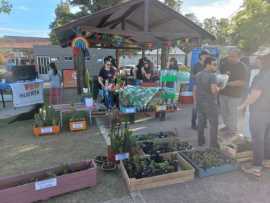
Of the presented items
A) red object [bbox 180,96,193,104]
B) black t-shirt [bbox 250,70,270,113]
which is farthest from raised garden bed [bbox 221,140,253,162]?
red object [bbox 180,96,193,104]

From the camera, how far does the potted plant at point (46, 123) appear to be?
425cm

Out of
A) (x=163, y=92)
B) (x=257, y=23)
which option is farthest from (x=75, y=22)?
(x=257, y=23)

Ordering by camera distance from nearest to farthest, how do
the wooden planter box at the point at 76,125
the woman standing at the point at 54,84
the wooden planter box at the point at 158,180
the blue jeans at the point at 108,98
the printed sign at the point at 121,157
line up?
1. the wooden planter box at the point at 158,180
2. the printed sign at the point at 121,157
3. the wooden planter box at the point at 76,125
4. the blue jeans at the point at 108,98
5. the woman standing at the point at 54,84

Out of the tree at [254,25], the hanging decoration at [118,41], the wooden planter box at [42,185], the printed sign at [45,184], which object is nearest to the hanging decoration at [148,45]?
the hanging decoration at [118,41]

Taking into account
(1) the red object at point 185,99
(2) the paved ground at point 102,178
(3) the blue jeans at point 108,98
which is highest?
(3) the blue jeans at point 108,98

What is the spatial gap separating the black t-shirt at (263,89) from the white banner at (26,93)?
6.18 metres

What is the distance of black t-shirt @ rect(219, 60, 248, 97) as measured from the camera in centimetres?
348

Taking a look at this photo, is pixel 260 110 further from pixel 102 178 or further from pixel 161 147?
pixel 102 178

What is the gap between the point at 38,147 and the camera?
3703 millimetres

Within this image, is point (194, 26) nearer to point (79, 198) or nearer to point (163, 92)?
point (163, 92)

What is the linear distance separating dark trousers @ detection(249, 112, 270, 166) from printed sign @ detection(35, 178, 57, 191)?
2.60 m

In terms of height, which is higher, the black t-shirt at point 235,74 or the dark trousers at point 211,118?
the black t-shirt at point 235,74

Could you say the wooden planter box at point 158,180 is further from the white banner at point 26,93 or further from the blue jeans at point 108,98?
the white banner at point 26,93

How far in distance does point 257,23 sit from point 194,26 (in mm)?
17246
